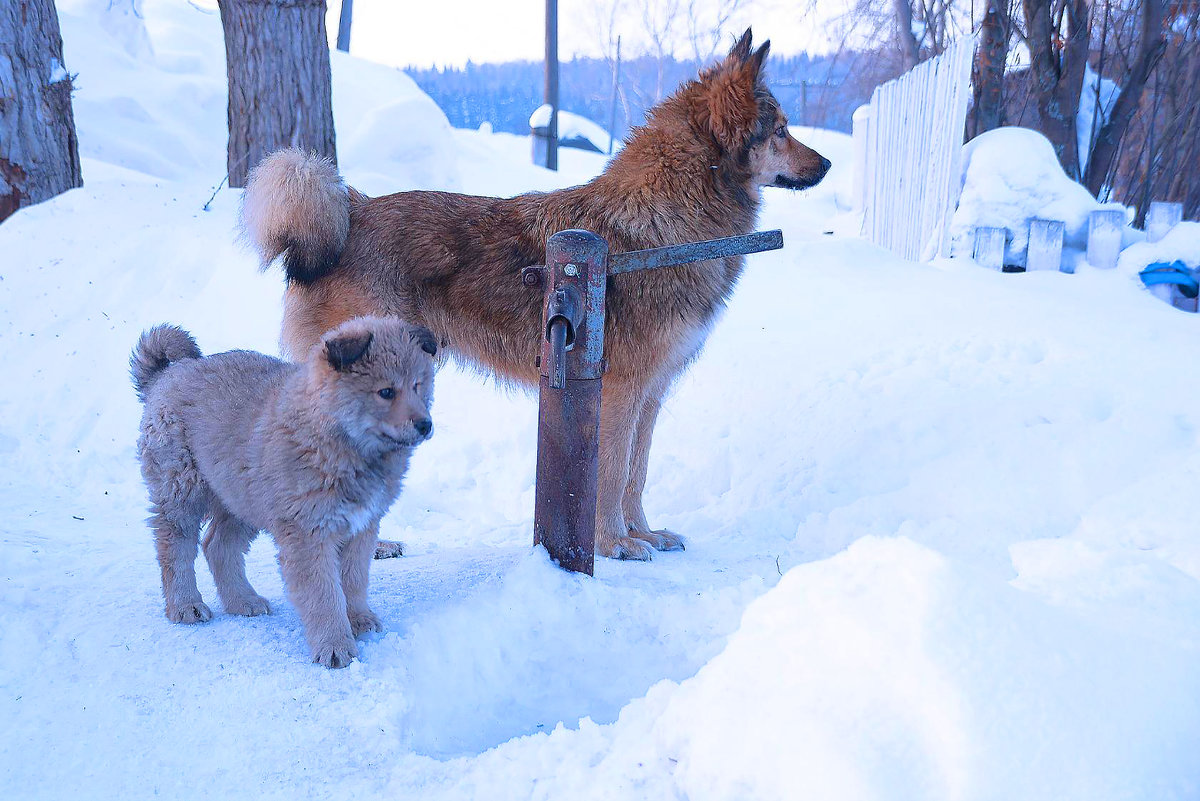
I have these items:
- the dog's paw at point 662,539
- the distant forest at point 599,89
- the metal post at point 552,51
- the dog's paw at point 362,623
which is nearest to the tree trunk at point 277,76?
the dog's paw at point 662,539

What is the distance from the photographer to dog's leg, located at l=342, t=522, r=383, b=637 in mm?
3141

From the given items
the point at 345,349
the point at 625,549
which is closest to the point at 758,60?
the point at 625,549

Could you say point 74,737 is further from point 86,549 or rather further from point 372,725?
point 86,549

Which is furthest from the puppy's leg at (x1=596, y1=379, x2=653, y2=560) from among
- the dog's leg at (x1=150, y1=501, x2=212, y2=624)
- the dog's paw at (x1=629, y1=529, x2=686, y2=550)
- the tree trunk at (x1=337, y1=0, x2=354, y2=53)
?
the tree trunk at (x1=337, y1=0, x2=354, y2=53)

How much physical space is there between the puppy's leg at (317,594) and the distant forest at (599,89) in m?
23.1

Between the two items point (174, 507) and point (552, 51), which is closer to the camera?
point (174, 507)

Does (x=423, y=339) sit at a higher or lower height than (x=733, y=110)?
lower

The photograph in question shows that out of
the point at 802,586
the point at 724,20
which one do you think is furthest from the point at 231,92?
the point at 724,20

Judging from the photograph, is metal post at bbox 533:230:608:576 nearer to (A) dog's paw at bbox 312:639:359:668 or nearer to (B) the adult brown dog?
(B) the adult brown dog

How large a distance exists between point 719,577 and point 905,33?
48.7 feet

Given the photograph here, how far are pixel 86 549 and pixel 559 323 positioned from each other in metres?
2.48

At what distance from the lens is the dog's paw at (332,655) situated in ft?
9.47

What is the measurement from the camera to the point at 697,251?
3430 millimetres

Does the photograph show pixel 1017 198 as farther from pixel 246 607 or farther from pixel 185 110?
pixel 185 110
